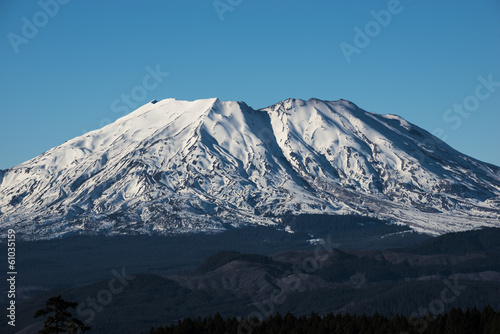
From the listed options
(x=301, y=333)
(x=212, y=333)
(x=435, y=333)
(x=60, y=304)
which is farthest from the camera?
(x=212, y=333)

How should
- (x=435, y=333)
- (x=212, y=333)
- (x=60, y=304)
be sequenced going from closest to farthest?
1. (x=60, y=304)
2. (x=435, y=333)
3. (x=212, y=333)

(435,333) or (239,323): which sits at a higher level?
(239,323)

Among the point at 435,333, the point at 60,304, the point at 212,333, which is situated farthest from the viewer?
the point at 212,333

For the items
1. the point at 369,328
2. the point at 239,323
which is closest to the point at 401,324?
the point at 369,328

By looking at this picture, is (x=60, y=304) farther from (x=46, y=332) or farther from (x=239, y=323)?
(x=239, y=323)

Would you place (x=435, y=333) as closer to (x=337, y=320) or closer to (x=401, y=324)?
(x=401, y=324)

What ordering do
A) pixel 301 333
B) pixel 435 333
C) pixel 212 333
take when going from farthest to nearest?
1. pixel 212 333
2. pixel 301 333
3. pixel 435 333

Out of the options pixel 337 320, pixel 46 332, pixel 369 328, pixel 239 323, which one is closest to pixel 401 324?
pixel 369 328

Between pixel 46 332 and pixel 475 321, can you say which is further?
pixel 475 321

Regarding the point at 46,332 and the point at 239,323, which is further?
the point at 239,323
